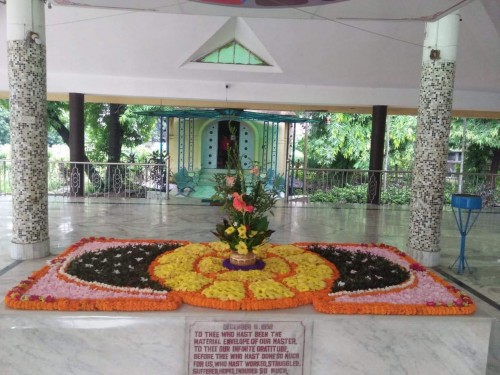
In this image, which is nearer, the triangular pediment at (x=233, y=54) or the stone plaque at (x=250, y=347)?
the stone plaque at (x=250, y=347)

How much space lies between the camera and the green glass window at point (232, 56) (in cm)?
867

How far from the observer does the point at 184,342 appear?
107 inches

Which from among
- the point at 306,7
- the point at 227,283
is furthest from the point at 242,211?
the point at 306,7

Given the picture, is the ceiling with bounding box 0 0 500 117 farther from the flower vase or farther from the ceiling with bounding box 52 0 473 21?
the flower vase

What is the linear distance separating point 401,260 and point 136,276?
2.41m

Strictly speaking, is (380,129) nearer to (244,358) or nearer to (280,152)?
(280,152)

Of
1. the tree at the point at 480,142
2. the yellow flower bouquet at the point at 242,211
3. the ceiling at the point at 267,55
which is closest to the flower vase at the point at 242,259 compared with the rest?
the yellow flower bouquet at the point at 242,211

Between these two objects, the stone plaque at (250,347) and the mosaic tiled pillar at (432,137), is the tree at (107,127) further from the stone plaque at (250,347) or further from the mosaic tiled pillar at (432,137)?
the stone plaque at (250,347)

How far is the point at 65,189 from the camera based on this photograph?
9703 millimetres

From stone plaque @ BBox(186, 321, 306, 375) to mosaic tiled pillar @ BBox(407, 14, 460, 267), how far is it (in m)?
2.79

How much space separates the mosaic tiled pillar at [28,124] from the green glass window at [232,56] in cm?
446

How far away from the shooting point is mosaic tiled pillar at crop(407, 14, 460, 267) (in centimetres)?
476

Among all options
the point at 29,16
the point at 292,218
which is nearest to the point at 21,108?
the point at 29,16

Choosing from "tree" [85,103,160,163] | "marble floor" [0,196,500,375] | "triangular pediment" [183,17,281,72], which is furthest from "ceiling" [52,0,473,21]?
"tree" [85,103,160,163]
